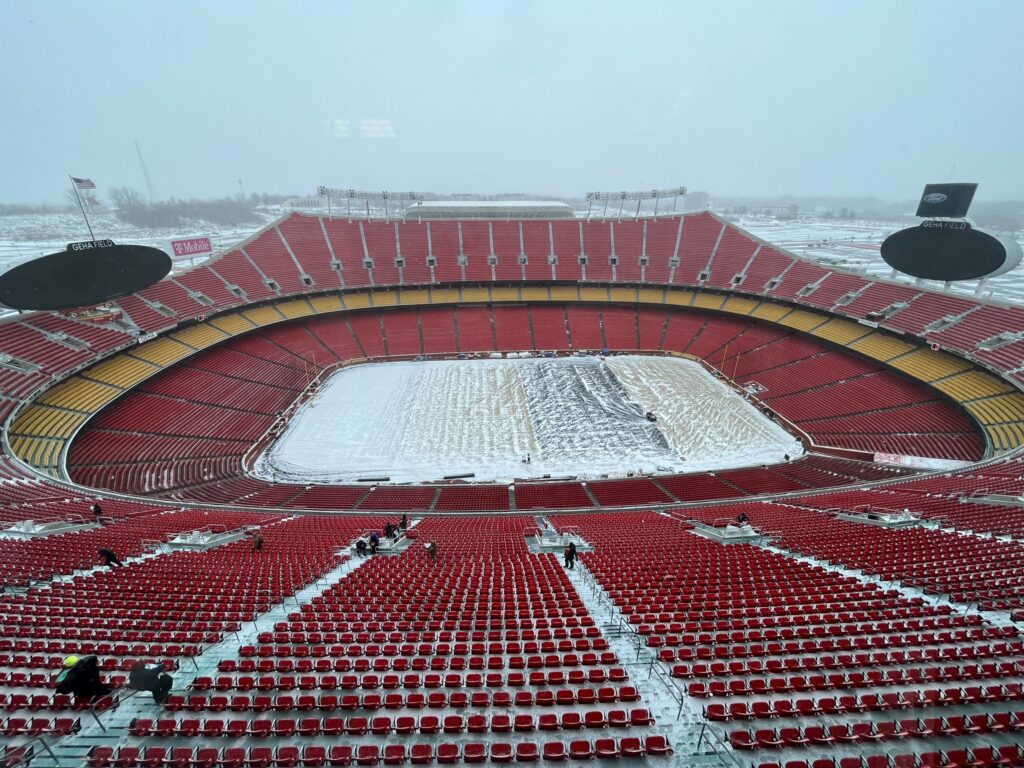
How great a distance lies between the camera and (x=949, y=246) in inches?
1271

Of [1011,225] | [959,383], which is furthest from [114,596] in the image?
[1011,225]

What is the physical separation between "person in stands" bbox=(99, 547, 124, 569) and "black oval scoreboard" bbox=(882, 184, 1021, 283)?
1907 inches

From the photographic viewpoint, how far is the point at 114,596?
411 inches

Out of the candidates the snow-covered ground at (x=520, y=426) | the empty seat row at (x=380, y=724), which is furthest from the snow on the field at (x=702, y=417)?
the empty seat row at (x=380, y=724)

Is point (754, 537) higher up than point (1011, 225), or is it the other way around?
point (1011, 225)

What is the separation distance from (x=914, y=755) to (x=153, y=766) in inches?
376

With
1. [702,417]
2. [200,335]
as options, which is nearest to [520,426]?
[702,417]

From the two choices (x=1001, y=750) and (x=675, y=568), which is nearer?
(x=1001, y=750)

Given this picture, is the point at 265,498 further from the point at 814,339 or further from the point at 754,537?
the point at 814,339

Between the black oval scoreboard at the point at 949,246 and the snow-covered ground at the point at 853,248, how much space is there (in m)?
2.97

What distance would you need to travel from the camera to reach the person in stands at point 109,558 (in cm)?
1178

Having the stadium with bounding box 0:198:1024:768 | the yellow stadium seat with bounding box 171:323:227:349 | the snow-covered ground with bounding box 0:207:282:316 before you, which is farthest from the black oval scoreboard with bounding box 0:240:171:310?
the snow-covered ground with bounding box 0:207:282:316

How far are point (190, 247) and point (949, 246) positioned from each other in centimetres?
6267

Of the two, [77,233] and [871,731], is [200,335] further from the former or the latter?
[871,731]
